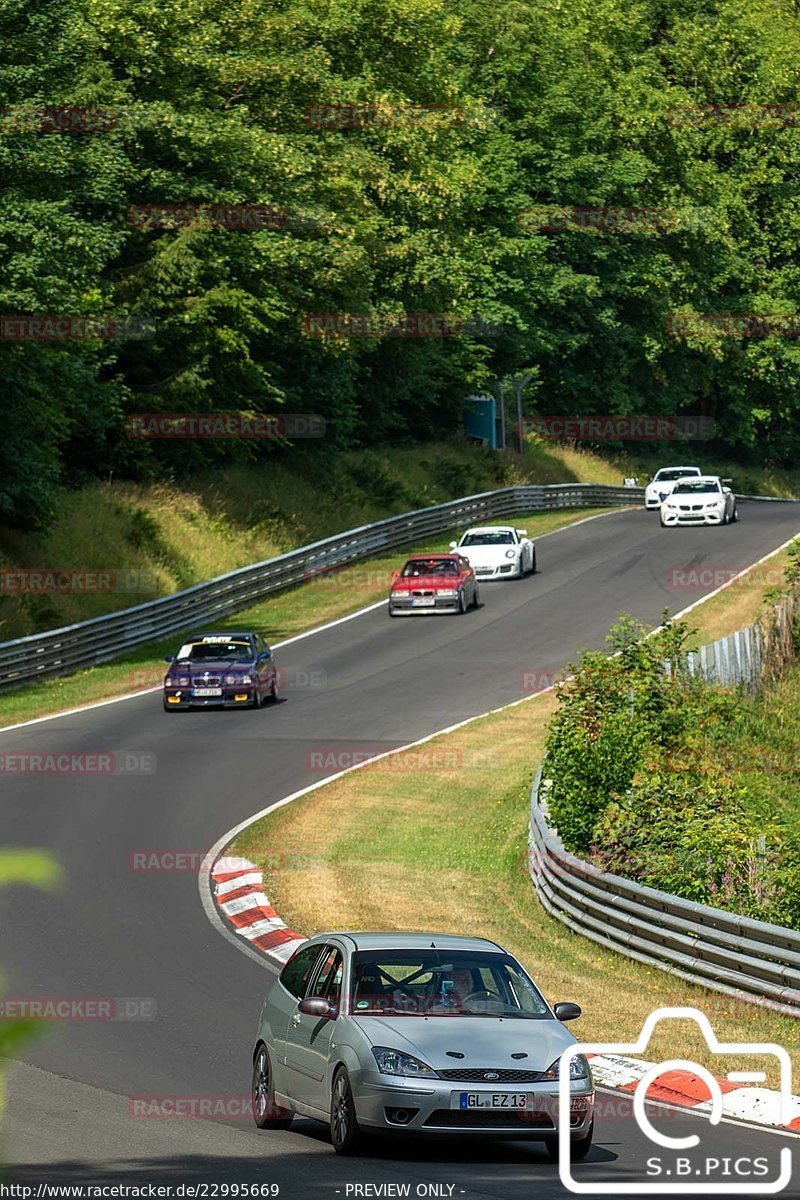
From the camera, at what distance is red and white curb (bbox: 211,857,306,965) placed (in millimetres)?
17891

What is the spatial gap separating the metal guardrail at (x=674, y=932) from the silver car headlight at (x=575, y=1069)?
5216 mm

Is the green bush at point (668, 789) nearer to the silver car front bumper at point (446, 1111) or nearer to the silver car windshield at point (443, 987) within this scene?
the silver car windshield at point (443, 987)

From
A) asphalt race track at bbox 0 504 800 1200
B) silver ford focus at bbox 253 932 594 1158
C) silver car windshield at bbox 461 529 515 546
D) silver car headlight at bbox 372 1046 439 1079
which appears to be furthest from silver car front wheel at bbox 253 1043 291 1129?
silver car windshield at bbox 461 529 515 546

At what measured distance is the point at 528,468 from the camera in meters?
72.4

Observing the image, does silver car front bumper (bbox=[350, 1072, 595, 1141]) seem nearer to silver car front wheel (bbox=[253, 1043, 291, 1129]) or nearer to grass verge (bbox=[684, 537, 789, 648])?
silver car front wheel (bbox=[253, 1043, 291, 1129])

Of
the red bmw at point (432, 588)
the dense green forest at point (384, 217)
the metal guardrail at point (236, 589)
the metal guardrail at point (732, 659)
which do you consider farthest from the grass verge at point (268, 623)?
the metal guardrail at point (732, 659)

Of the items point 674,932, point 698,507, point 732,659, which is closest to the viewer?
point 674,932

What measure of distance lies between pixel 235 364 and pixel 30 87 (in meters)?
12.0

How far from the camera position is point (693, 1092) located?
12.1 metres

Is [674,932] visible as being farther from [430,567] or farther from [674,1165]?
[430,567]

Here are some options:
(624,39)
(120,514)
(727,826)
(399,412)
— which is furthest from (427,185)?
(727,826)

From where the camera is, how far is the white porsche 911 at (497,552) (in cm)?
4856

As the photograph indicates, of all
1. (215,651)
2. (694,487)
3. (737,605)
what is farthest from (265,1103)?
(694,487)

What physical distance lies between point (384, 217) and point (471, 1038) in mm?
55167
